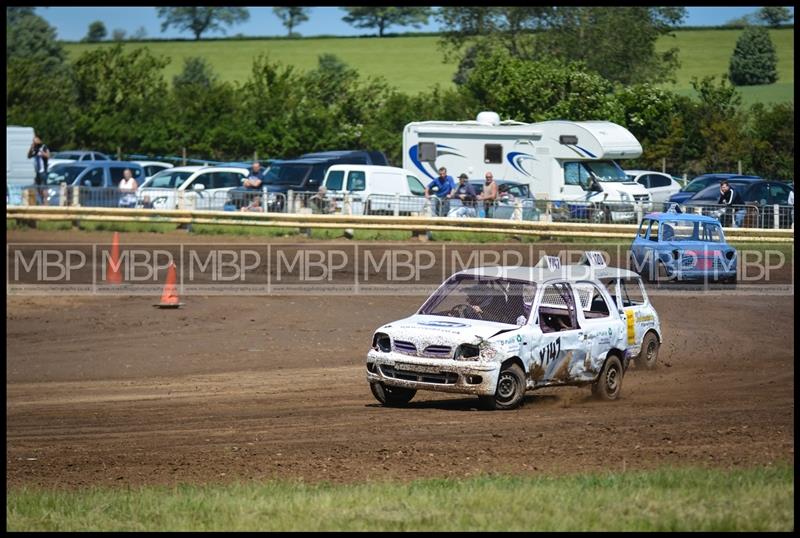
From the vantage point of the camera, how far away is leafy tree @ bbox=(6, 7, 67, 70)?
8462 cm

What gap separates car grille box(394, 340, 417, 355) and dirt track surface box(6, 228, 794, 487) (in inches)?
26.7

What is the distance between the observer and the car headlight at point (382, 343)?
1321cm

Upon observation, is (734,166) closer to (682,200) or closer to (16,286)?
(682,200)

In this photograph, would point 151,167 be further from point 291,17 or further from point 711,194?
point 291,17

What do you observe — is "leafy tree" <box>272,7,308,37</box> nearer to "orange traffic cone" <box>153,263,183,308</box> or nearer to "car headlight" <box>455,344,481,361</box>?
"orange traffic cone" <box>153,263,183,308</box>

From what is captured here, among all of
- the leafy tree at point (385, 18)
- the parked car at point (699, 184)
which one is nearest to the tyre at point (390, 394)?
the parked car at point (699, 184)

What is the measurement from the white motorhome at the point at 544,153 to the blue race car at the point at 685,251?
855 centimetres

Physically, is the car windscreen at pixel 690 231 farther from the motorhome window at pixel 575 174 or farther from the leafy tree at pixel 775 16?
the leafy tree at pixel 775 16

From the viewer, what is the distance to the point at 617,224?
96.4 feet

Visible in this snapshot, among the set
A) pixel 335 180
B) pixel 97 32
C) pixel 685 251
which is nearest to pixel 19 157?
A: pixel 335 180

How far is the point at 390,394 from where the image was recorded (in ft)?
44.7

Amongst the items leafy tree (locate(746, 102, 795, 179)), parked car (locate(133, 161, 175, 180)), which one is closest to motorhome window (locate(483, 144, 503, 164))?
parked car (locate(133, 161, 175, 180))

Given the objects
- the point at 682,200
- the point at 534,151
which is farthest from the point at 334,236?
the point at 682,200

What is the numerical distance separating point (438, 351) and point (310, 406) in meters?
1.82
